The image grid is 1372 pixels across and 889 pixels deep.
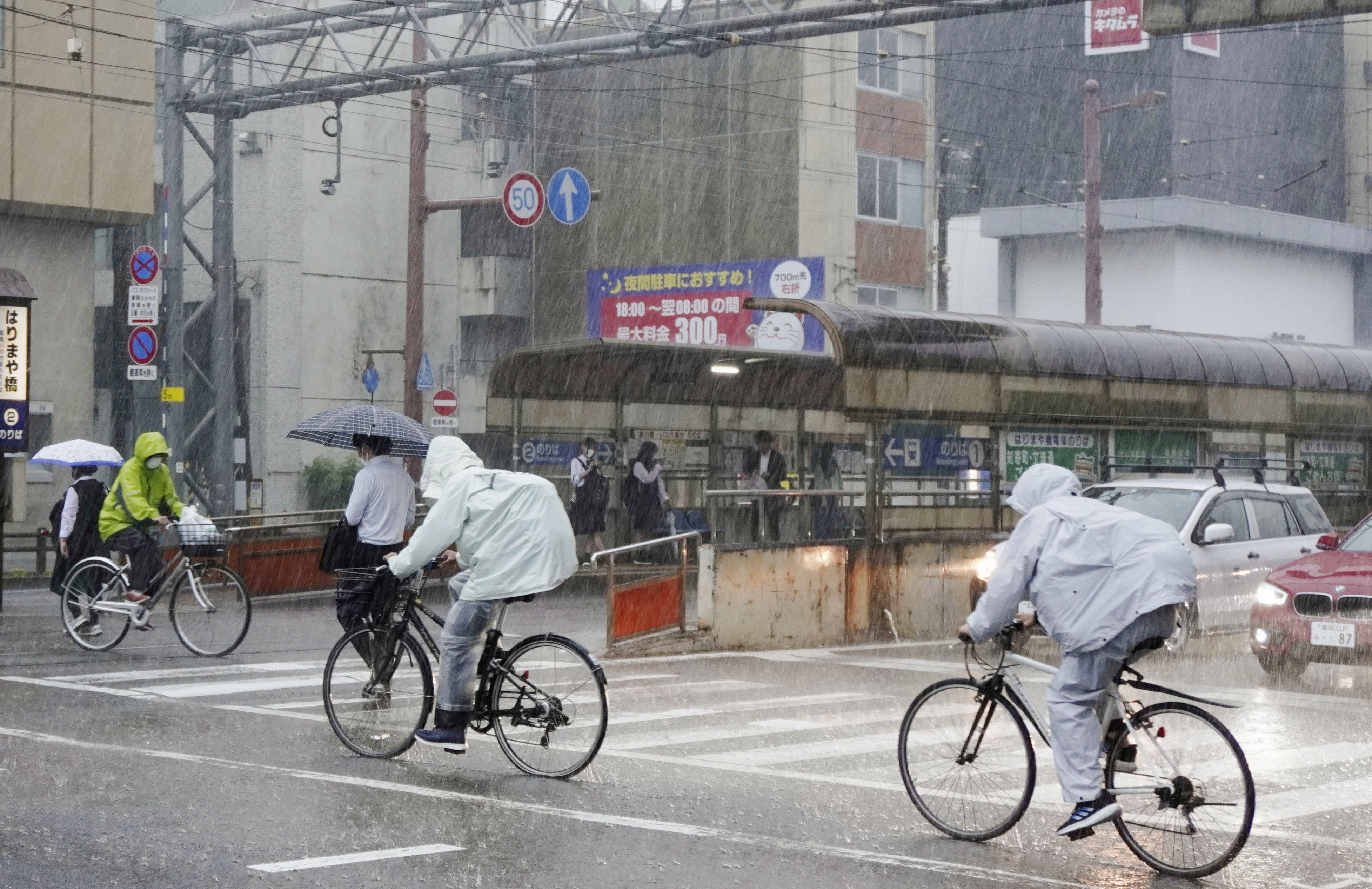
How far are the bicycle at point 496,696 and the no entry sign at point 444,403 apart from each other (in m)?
21.1

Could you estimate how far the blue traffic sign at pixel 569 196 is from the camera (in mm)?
31234

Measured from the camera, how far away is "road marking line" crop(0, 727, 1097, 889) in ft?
22.9

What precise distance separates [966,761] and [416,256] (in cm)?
2402

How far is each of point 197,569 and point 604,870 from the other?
8424 mm

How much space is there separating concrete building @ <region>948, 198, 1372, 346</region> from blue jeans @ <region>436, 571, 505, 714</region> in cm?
3584

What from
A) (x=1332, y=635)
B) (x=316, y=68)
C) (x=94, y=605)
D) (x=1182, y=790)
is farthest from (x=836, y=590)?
(x=316, y=68)

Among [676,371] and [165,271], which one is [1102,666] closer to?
[676,371]

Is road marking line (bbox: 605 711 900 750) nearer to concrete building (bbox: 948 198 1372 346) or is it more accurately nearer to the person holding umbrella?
the person holding umbrella

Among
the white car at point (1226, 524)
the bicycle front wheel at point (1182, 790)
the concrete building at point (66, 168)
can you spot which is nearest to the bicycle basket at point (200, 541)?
the white car at point (1226, 524)

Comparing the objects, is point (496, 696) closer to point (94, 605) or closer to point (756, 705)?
point (756, 705)

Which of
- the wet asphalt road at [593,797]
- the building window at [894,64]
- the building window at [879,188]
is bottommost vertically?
the wet asphalt road at [593,797]

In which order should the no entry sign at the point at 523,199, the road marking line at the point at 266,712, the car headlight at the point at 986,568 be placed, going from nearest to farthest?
the road marking line at the point at 266,712
the car headlight at the point at 986,568
the no entry sign at the point at 523,199

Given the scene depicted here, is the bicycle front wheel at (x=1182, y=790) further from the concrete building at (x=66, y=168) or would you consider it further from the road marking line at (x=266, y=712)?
the concrete building at (x=66, y=168)

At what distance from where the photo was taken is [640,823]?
25.7 ft
